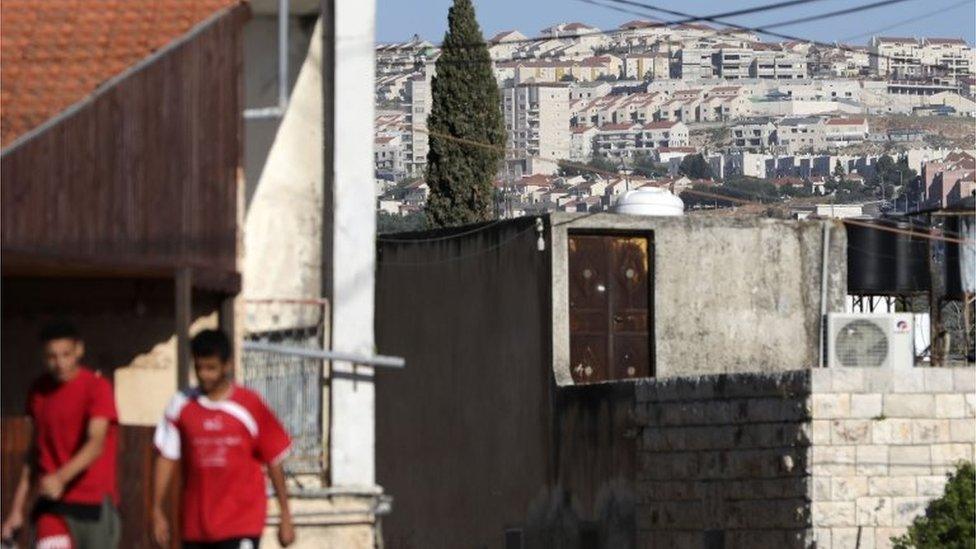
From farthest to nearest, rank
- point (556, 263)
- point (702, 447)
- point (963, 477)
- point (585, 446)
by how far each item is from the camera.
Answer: point (556, 263)
point (585, 446)
point (702, 447)
point (963, 477)

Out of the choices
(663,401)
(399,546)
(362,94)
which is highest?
(362,94)

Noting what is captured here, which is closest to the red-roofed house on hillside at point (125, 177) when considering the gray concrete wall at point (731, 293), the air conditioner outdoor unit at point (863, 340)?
the air conditioner outdoor unit at point (863, 340)

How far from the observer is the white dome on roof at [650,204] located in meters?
30.0

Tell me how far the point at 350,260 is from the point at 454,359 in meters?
11.0

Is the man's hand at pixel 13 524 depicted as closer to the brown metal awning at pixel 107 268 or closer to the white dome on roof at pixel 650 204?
the brown metal awning at pixel 107 268

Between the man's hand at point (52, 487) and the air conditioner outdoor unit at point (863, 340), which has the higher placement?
the air conditioner outdoor unit at point (863, 340)

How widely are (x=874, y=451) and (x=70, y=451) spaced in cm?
1085

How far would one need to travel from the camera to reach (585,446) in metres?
26.7

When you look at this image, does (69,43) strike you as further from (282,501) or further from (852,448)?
(852,448)

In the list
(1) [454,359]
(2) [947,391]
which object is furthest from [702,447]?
(1) [454,359]

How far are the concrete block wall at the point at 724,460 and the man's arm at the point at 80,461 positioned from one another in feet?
34.3

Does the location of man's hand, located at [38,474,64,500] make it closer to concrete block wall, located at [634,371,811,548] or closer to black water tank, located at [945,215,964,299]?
concrete block wall, located at [634,371,811,548]

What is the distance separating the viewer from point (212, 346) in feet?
38.8

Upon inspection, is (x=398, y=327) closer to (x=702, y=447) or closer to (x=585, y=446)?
(x=585, y=446)
